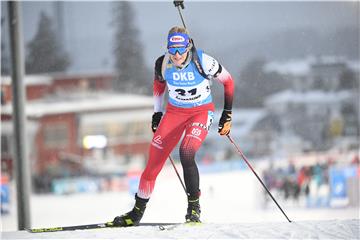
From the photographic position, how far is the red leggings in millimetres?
4777

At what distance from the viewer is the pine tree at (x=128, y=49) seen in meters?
10.3

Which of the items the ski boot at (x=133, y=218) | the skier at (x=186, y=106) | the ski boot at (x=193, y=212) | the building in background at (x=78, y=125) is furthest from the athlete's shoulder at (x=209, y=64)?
the building in background at (x=78, y=125)

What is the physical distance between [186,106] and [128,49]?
8113 millimetres

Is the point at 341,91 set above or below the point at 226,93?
below

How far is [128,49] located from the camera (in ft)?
41.9

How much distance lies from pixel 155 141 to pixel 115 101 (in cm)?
529

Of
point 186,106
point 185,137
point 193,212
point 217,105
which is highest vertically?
point 186,106

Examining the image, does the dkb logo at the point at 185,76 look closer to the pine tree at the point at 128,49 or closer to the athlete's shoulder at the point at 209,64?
the athlete's shoulder at the point at 209,64

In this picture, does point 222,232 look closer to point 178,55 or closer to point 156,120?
point 156,120

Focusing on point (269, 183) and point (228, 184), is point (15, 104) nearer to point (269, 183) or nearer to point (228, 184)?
point (269, 183)

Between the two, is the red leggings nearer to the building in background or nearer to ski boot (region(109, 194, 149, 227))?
ski boot (region(109, 194, 149, 227))

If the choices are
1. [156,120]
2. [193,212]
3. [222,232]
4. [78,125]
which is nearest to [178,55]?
[156,120]

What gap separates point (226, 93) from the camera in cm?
485

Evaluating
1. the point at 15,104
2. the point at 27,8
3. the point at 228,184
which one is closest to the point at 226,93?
the point at 15,104
